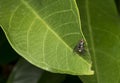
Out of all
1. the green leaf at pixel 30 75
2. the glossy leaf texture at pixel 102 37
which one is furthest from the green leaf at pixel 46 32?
the green leaf at pixel 30 75

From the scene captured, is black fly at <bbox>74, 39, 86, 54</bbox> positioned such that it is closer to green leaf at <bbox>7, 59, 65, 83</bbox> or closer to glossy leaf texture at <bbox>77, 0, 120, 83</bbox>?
glossy leaf texture at <bbox>77, 0, 120, 83</bbox>

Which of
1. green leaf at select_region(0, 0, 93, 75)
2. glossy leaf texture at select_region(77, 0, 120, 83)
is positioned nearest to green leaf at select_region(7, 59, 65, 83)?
glossy leaf texture at select_region(77, 0, 120, 83)

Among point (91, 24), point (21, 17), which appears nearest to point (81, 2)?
point (91, 24)

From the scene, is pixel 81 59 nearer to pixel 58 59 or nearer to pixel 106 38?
pixel 58 59

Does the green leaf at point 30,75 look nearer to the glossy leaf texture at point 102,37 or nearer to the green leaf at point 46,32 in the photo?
the glossy leaf texture at point 102,37

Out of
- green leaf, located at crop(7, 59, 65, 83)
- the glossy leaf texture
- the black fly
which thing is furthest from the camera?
green leaf, located at crop(7, 59, 65, 83)

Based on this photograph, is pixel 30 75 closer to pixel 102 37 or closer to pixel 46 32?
pixel 102 37
